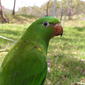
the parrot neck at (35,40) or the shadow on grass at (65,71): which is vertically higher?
the parrot neck at (35,40)

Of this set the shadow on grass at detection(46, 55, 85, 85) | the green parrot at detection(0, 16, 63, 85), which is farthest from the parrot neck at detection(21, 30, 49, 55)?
the shadow on grass at detection(46, 55, 85, 85)

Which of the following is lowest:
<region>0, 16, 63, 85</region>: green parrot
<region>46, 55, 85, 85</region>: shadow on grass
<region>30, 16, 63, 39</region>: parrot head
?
<region>46, 55, 85, 85</region>: shadow on grass

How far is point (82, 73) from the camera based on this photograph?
4645 millimetres

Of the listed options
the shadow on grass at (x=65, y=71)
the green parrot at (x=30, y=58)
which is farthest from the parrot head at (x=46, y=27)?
the shadow on grass at (x=65, y=71)

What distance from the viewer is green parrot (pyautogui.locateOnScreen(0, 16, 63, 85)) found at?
209 cm

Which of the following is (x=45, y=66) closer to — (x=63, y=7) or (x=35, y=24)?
(x=35, y=24)

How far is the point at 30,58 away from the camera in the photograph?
6.96ft

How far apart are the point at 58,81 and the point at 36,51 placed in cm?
205

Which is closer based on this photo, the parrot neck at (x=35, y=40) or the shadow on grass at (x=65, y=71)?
the parrot neck at (x=35, y=40)

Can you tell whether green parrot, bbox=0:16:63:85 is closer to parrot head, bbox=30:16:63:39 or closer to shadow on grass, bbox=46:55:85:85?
parrot head, bbox=30:16:63:39

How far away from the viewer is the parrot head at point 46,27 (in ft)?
7.10

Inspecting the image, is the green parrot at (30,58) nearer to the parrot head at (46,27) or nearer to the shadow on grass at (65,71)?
the parrot head at (46,27)

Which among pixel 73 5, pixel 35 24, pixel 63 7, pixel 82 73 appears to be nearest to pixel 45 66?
pixel 35 24

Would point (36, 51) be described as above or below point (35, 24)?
below
